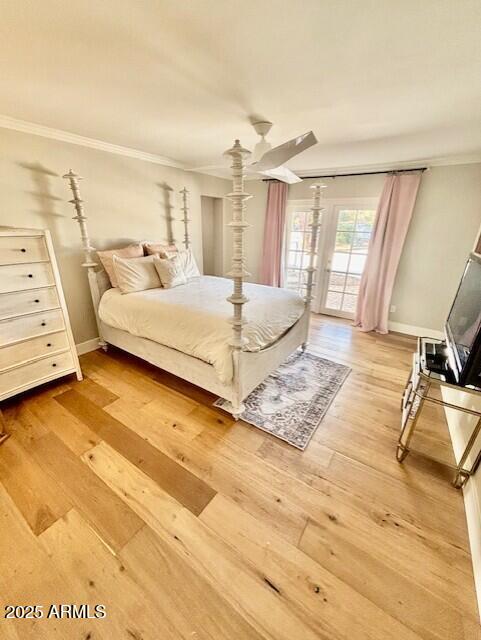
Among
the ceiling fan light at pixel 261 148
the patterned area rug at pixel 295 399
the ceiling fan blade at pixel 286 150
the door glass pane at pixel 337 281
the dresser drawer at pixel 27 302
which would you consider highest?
the ceiling fan light at pixel 261 148

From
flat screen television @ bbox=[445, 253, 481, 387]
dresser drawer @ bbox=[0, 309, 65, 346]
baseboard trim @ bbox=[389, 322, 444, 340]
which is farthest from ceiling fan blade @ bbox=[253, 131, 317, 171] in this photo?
baseboard trim @ bbox=[389, 322, 444, 340]

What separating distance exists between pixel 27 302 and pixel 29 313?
0.29ft

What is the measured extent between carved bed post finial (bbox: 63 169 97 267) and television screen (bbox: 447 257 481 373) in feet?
10.3

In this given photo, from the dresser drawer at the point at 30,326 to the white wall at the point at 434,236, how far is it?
3.87 m

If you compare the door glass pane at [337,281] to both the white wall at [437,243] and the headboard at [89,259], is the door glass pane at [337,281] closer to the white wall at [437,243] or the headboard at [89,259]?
the white wall at [437,243]

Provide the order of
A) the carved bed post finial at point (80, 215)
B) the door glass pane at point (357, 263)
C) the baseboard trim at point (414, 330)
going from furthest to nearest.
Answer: the door glass pane at point (357, 263) < the baseboard trim at point (414, 330) < the carved bed post finial at point (80, 215)

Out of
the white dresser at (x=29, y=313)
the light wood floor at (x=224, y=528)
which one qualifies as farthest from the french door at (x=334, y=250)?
the white dresser at (x=29, y=313)

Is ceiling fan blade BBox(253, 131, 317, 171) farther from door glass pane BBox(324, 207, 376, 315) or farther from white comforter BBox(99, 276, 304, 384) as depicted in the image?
door glass pane BBox(324, 207, 376, 315)

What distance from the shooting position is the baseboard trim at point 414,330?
3492 millimetres

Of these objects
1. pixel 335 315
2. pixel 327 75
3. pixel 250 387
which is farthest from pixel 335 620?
pixel 335 315

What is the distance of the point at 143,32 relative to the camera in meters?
1.09

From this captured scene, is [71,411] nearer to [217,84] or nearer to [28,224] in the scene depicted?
[28,224]

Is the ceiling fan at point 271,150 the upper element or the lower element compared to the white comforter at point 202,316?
upper

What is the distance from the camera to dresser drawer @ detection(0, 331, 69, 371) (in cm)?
197
